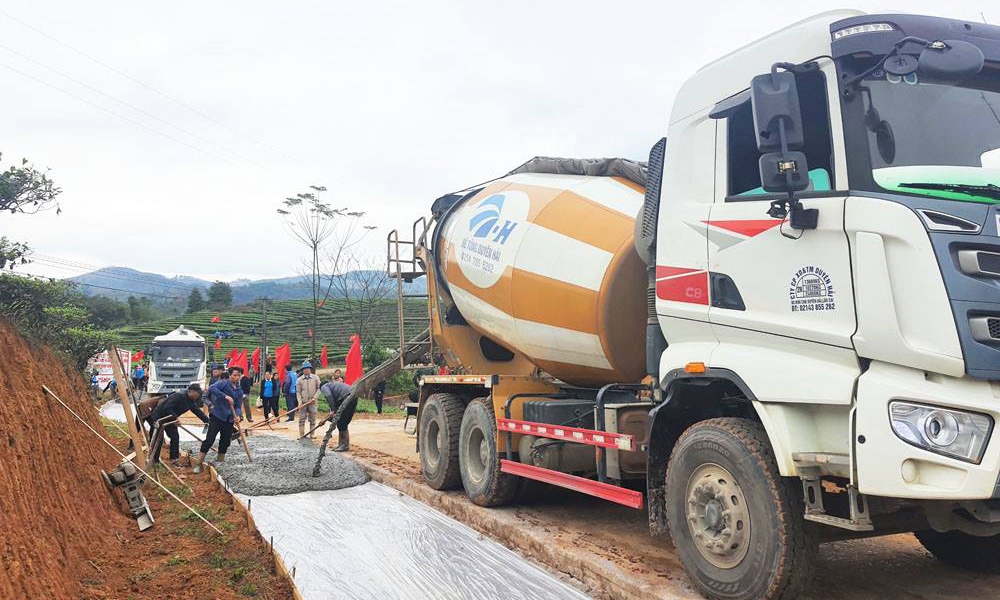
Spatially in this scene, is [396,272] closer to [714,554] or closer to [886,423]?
[714,554]

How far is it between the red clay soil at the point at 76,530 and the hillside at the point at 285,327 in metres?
37.9

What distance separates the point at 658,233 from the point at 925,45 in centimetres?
193

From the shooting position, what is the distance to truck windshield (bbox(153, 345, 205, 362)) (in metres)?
27.6

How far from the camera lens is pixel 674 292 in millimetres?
4840

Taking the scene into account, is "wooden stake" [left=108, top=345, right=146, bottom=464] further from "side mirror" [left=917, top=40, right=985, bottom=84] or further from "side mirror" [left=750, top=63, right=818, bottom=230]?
"side mirror" [left=917, top=40, right=985, bottom=84]

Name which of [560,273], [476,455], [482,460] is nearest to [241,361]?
[476,455]

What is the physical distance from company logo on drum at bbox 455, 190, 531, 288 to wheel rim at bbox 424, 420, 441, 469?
2.00 m

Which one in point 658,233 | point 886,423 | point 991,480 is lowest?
point 991,480

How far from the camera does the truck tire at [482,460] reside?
24.2 ft

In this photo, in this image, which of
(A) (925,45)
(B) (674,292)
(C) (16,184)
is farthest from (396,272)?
(C) (16,184)

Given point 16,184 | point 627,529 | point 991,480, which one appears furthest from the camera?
point 16,184

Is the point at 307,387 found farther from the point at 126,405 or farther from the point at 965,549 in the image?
the point at 965,549

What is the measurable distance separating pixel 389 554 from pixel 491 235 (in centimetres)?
340

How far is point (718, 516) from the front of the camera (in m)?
4.25
